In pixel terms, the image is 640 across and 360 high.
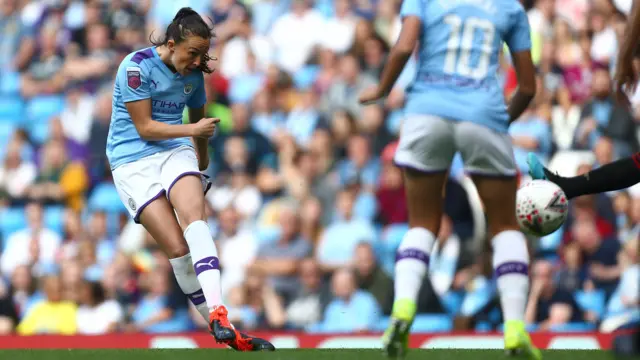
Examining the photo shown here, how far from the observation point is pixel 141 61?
6.93m

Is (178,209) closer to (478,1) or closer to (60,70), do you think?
(478,1)

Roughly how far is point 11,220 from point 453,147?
28.6ft

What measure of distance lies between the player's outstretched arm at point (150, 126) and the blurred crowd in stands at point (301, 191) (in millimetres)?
4166

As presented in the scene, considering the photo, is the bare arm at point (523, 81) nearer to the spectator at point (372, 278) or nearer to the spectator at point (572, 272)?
the spectator at point (572, 272)

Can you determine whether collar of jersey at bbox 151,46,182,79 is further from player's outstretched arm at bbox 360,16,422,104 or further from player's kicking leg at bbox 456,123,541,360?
player's kicking leg at bbox 456,123,541,360

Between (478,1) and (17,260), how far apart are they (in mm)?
8307

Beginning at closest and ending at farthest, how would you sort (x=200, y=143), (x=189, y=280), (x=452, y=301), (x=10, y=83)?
1. (x=189, y=280)
2. (x=200, y=143)
3. (x=452, y=301)
4. (x=10, y=83)

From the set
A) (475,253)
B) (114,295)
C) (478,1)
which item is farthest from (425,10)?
(114,295)

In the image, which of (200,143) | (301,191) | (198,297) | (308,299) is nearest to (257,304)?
(308,299)

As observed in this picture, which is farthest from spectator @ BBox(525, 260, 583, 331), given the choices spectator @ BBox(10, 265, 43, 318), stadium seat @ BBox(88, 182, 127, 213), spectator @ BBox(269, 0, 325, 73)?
spectator @ BBox(10, 265, 43, 318)

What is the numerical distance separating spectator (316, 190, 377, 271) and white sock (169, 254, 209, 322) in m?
4.04

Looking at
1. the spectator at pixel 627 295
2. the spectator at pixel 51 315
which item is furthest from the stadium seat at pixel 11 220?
the spectator at pixel 627 295

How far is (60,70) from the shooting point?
15219 mm

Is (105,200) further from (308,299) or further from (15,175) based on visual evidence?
(308,299)
